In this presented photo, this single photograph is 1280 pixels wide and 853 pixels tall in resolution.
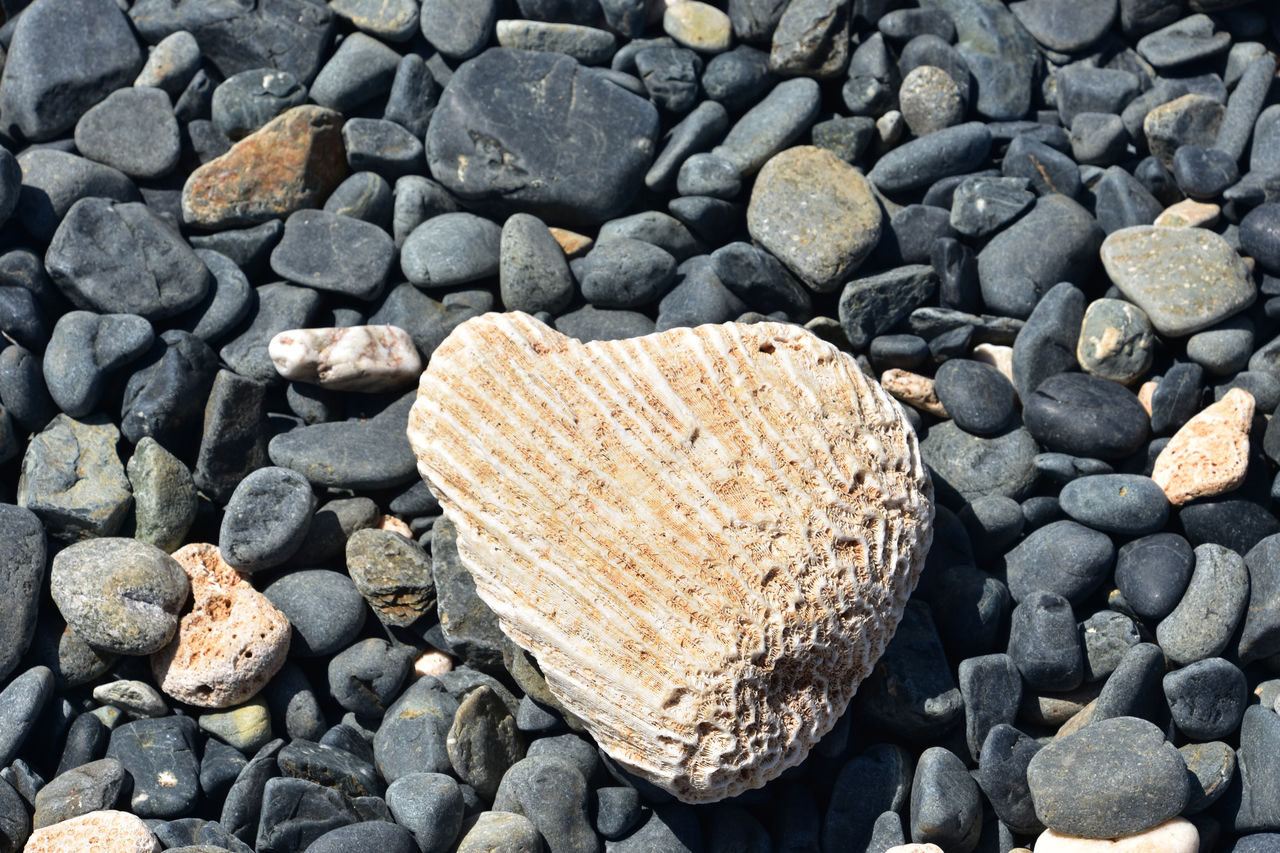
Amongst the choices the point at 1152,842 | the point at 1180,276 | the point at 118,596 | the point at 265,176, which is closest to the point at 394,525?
the point at 118,596

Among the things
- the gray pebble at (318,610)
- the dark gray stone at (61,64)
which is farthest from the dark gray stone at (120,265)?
the gray pebble at (318,610)

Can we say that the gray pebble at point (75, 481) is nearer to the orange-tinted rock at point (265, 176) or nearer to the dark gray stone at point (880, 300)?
the orange-tinted rock at point (265, 176)

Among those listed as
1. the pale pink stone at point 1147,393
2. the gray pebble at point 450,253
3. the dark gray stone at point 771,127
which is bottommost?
the pale pink stone at point 1147,393

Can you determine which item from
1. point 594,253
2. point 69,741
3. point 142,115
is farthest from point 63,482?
point 594,253

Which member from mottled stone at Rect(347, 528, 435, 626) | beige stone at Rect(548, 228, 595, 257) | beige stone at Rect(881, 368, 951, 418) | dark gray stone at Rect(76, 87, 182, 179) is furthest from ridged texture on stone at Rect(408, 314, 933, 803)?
dark gray stone at Rect(76, 87, 182, 179)

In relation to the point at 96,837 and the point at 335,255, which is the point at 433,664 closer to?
the point at 96,837

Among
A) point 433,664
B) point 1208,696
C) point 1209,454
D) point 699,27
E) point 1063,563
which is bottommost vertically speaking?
point 433,664
